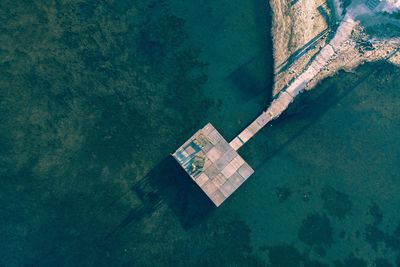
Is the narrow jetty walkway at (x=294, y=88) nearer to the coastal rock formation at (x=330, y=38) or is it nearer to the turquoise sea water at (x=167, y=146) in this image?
the coastal rock formation at (x=330, y=38)

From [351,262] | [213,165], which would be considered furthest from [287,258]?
[213,165]

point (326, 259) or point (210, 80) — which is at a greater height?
point (210, 80)

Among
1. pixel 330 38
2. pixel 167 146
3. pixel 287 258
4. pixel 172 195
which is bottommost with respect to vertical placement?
pixel 287 258

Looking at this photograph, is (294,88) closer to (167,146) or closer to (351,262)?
(167,146)

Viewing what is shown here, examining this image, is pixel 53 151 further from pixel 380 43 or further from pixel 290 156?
pixel 380 43

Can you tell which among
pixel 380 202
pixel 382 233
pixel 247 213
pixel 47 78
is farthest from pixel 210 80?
pixel 382 233

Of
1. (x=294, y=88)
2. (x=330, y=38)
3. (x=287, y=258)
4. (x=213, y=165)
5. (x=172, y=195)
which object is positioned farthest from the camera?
(x=294, y=88)
